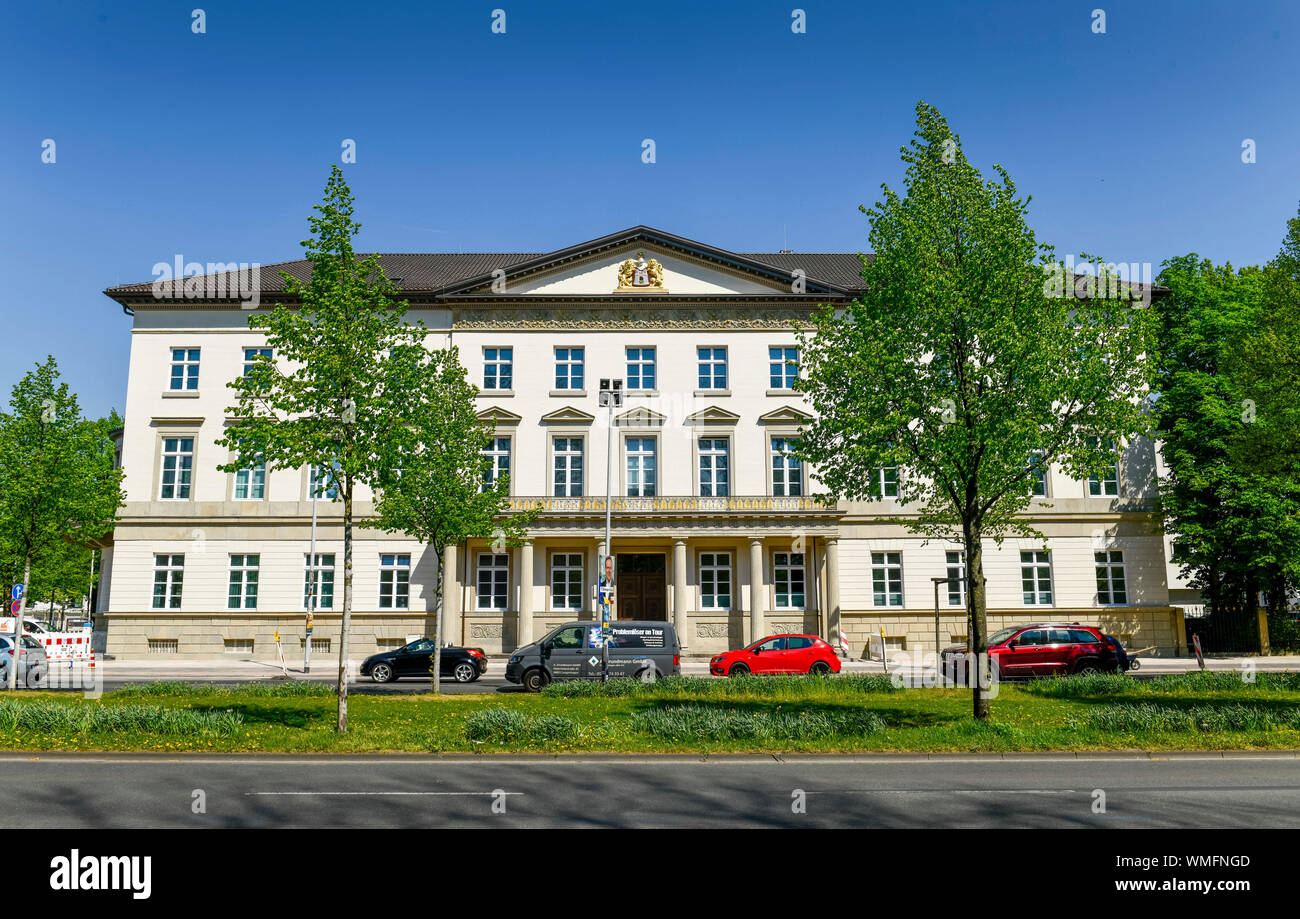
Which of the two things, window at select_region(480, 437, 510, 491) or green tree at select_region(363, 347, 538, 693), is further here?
window at select_region(480, 437, 510, 491)

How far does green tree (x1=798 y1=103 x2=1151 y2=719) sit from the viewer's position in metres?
16.6

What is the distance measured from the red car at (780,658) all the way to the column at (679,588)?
10.1 m

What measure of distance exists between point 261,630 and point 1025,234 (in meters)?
35.6

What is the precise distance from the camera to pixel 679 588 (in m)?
38.8

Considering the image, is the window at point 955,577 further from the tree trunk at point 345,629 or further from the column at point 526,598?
the tree trunk at point 345,629

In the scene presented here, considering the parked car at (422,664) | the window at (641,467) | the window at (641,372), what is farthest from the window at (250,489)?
the window at (641,372)

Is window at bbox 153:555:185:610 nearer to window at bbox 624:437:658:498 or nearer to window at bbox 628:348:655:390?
window at bbox 624:437:658:498

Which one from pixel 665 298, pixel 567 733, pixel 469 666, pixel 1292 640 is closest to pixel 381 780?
pixel 567 733

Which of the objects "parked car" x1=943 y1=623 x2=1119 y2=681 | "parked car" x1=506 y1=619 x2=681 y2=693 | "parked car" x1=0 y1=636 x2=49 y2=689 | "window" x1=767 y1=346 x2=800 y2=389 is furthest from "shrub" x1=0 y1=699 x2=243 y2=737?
"window" x1=767 y1=346 x2=800 y2=389

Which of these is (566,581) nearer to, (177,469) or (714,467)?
(714,467)

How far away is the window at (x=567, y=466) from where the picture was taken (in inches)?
1594

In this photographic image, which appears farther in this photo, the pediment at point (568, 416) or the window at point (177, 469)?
the window at point (177, 469)

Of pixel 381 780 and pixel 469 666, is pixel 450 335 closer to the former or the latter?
pixel 469 666

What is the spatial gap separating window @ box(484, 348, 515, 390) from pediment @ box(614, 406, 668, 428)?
548cm
